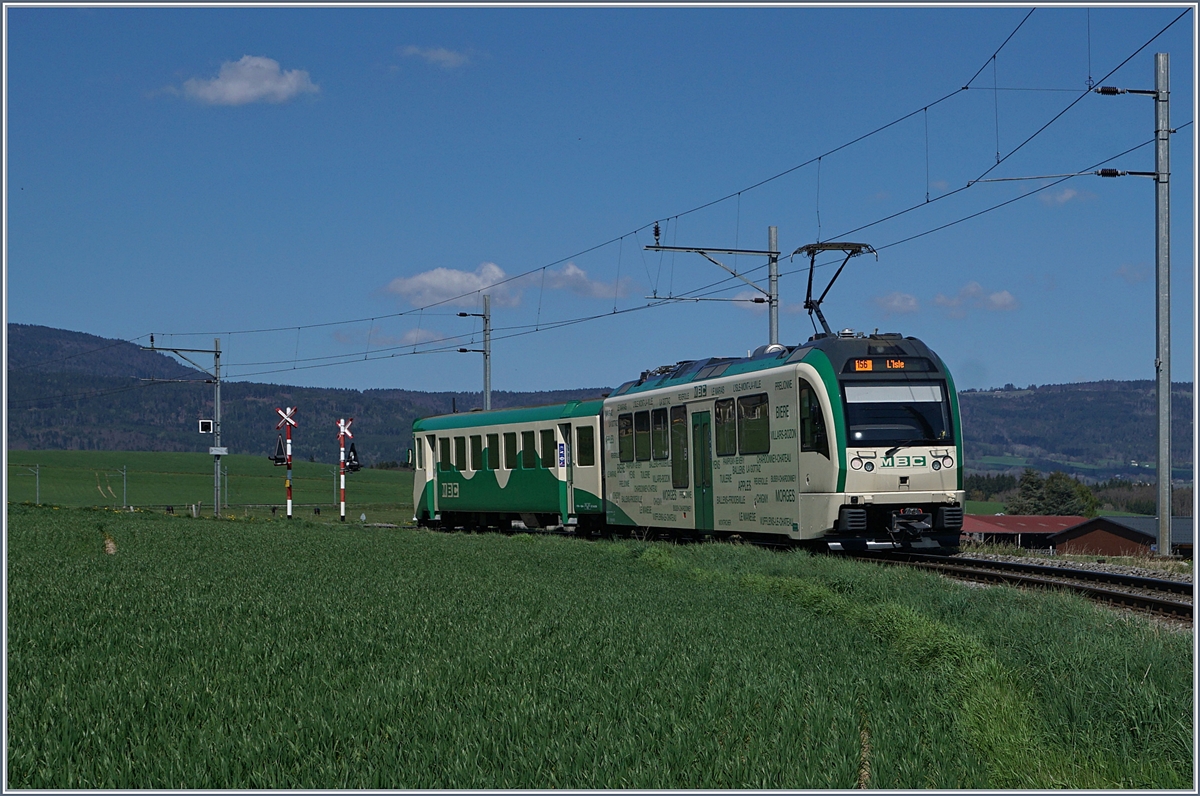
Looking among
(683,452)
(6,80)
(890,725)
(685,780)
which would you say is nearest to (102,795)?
(685,780)

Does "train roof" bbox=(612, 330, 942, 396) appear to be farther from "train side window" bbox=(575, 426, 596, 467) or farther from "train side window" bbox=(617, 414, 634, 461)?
"train side window" bbox=(575, 426, 596, 467)

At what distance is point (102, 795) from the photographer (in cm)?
583

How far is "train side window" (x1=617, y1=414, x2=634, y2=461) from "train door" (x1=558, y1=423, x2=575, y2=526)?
99.8 inches

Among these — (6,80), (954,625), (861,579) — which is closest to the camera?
(6,80)

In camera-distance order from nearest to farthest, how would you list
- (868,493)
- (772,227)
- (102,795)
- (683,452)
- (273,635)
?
(102,795) < (273,635) < (868,493) < (683,452) < (772,227)

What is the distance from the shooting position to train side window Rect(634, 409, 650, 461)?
25938 mm

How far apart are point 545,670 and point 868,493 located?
1162cm

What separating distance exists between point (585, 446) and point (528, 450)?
273 centimetres

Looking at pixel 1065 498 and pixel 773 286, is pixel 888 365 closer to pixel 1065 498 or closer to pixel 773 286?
pixel 773 286

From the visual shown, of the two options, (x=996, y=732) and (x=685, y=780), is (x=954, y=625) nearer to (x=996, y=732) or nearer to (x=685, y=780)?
(x=996, y=732)

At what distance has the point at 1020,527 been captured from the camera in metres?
100

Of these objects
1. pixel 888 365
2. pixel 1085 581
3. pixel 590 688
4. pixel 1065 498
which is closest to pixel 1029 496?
pixel 1065 498

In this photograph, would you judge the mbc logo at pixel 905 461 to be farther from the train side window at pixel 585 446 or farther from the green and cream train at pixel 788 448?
the train side window at pixel 585 446

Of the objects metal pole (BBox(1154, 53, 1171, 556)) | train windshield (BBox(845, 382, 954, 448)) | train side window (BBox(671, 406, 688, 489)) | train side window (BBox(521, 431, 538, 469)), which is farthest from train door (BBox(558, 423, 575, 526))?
metal pole (BBox(1154, 53, 1171, 556))
